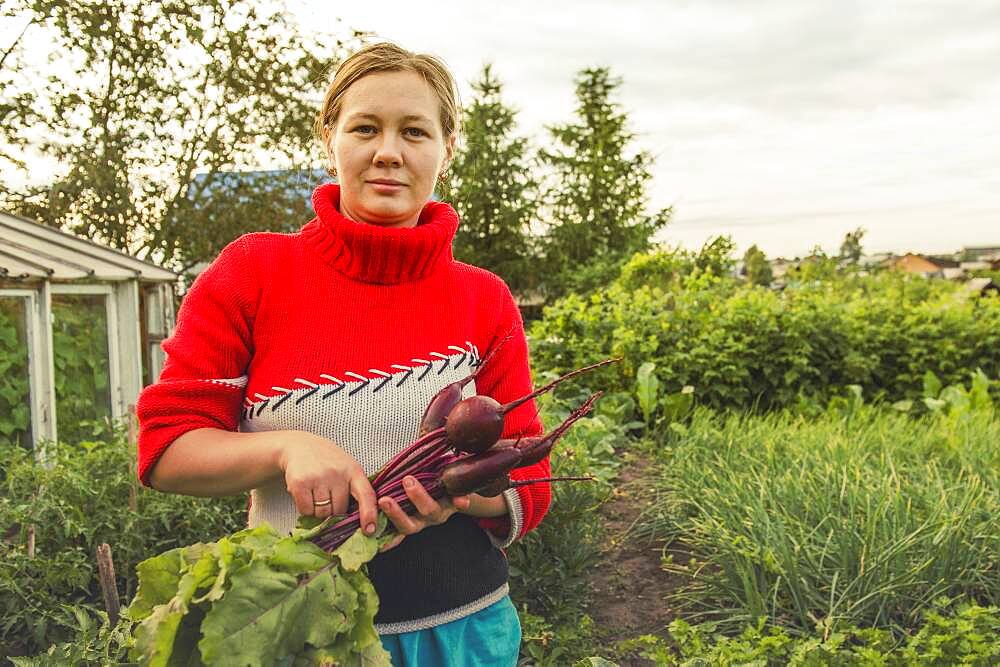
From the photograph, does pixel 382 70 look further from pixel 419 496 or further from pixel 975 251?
pixel 975 251

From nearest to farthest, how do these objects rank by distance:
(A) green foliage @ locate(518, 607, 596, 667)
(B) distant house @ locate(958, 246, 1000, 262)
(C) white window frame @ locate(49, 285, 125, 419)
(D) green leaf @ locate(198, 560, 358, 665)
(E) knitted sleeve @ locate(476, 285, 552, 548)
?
(D) green leaf @ locate(198, 560, 358, 665) < (E) knitted sleeve @ locate(476, 285, 552, 548) < (A) green foliage @ locate(518, 607, 596, 667) < (C) white window frame @ locate(49, 285, 125, 419) < (B) distant house @ locate(958, 246, 1000, 262)

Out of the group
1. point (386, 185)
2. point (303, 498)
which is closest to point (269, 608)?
point (303, 498)

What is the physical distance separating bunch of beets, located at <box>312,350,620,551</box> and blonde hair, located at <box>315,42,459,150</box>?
1.83 ft

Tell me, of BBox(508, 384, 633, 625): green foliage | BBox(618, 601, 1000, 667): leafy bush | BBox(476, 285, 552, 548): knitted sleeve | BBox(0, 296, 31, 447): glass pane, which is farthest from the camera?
BBox(0, 296, 31, 447): glass pane

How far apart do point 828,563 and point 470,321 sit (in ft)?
8.00

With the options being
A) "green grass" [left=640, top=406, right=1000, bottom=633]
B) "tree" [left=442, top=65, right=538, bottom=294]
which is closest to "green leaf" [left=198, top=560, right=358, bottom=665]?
"green grass" [left=640, top=406, right=1000, bottom=633]

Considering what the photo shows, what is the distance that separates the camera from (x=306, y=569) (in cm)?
130

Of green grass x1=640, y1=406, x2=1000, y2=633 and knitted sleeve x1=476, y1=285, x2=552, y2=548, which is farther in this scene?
green grass x1=640, y1=406, x2=1000, y2=633

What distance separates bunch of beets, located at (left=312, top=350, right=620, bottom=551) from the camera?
134 centimetres

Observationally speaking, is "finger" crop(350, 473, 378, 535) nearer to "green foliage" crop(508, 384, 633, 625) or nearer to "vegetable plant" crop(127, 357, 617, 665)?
"vegetable plant" crop(127, 357, 617, 665)

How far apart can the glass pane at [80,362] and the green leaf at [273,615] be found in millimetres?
6569

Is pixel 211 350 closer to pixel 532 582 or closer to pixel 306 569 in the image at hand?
pixel 306 569

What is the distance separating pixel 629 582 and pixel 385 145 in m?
2.92

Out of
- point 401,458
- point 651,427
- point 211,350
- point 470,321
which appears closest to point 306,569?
point 401,458
